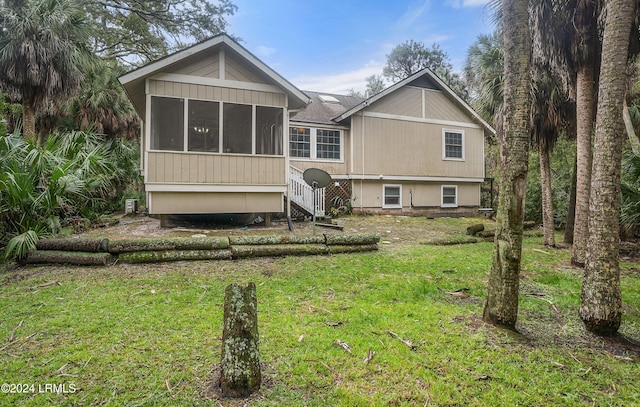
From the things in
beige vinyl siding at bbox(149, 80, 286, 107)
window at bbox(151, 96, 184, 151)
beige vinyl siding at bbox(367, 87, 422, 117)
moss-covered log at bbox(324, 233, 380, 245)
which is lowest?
moss-covered log at bbox(324, 233, 380, 245)

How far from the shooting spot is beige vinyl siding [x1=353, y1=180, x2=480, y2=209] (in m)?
13.9

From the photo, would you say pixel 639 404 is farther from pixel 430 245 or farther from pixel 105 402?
pixel 430 245

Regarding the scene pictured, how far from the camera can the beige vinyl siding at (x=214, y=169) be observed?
8.19 m

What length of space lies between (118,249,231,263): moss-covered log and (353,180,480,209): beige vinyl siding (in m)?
8.34

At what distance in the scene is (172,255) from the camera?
5.95 metres

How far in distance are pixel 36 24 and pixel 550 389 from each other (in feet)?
41.3

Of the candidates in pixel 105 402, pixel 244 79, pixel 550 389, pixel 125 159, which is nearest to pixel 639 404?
pixel 550 389

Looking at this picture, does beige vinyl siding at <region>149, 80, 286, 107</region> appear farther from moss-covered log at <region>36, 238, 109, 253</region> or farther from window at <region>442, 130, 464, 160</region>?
window at <region>442, 130, 464, 160</region>

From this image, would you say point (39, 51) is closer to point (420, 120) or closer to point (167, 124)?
point (167, 124)

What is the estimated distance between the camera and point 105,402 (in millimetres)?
2217

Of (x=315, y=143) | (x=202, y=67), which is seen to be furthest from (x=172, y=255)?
(x=315, y=143)

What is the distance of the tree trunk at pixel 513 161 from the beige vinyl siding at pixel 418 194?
34.3 feet

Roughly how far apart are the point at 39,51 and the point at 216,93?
15.4 feet

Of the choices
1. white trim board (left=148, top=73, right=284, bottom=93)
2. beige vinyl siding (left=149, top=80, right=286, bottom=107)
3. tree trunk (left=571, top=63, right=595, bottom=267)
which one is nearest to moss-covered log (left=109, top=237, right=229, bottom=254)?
beige vinyl siding (left=149, top=80, right=286, bottom=107)
